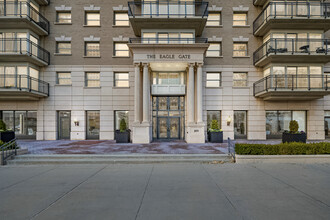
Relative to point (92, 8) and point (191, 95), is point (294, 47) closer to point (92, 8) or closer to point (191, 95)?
point (191, 95)

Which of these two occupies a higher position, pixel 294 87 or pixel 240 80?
pixel 240 80

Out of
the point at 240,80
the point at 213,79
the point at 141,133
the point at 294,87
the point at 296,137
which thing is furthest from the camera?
the point at 240,80

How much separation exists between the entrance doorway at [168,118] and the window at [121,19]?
8.30 m

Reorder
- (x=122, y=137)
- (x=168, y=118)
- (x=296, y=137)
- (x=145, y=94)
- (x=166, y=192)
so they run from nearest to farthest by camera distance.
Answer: (x=166, y=192), (x=296, y=137), (x=145, y=94), (x=122, y=137), (x=168, y=118)

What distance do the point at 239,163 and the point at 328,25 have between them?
16698 millimetres

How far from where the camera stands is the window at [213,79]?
17.0 m

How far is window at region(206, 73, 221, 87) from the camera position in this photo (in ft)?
55.6

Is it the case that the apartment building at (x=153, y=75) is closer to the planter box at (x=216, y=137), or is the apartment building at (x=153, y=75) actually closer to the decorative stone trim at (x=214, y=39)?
the decorative stone trim at (x=214, y=39)

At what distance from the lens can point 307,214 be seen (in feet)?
13.2

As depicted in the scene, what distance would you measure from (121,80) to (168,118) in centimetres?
613

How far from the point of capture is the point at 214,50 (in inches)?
667

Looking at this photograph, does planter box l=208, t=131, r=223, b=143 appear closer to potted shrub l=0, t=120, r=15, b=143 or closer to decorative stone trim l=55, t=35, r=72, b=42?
potted shrub l=0, t=120, r=15, b=143

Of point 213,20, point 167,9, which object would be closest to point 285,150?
point 213,20

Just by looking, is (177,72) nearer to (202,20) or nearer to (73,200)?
(202,20)
